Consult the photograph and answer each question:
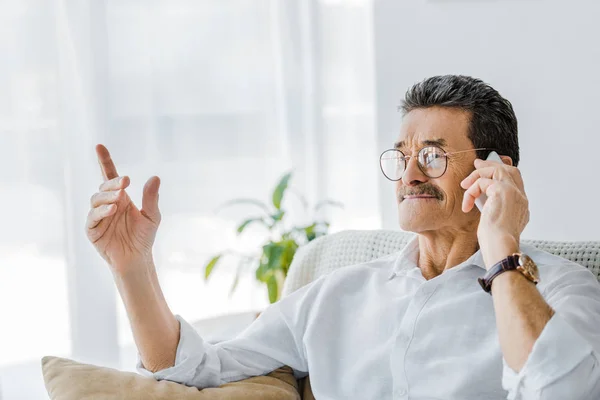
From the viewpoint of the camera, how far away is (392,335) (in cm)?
166

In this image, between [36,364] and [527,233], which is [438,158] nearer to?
[527,233]

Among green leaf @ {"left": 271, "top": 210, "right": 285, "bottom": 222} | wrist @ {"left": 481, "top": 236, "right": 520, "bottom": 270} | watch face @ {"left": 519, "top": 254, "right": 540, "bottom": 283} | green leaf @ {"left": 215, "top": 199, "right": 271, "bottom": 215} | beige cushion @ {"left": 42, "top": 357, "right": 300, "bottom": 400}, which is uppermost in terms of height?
wrist @ {"left": 481, "top": 236, "right": 520, "bottom": 270}

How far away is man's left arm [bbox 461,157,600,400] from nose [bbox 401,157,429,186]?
0.53ft

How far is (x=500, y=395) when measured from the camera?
1.50 m

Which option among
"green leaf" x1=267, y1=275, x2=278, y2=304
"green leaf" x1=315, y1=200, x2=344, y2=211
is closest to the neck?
"green leaf" x1=267, y1=275, x2=278, y2=304

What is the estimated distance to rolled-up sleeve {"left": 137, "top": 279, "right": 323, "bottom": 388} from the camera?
1614mm

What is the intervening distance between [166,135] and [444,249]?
174 cm

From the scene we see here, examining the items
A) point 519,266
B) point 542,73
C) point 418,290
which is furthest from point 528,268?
point 542,73

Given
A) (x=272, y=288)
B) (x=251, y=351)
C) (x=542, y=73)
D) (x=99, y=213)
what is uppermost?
(x=542, y=73)

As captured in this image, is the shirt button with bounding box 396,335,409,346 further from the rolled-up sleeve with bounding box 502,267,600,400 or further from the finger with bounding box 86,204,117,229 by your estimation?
the finger with bounding box 86,204,117,229

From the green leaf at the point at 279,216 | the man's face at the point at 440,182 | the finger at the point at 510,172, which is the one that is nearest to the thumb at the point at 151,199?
the man's face at the point at 440,182

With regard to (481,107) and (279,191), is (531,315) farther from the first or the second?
(279,191)

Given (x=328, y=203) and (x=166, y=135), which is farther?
(x=328, y=203)

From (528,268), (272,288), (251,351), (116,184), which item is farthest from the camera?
(272,288)
